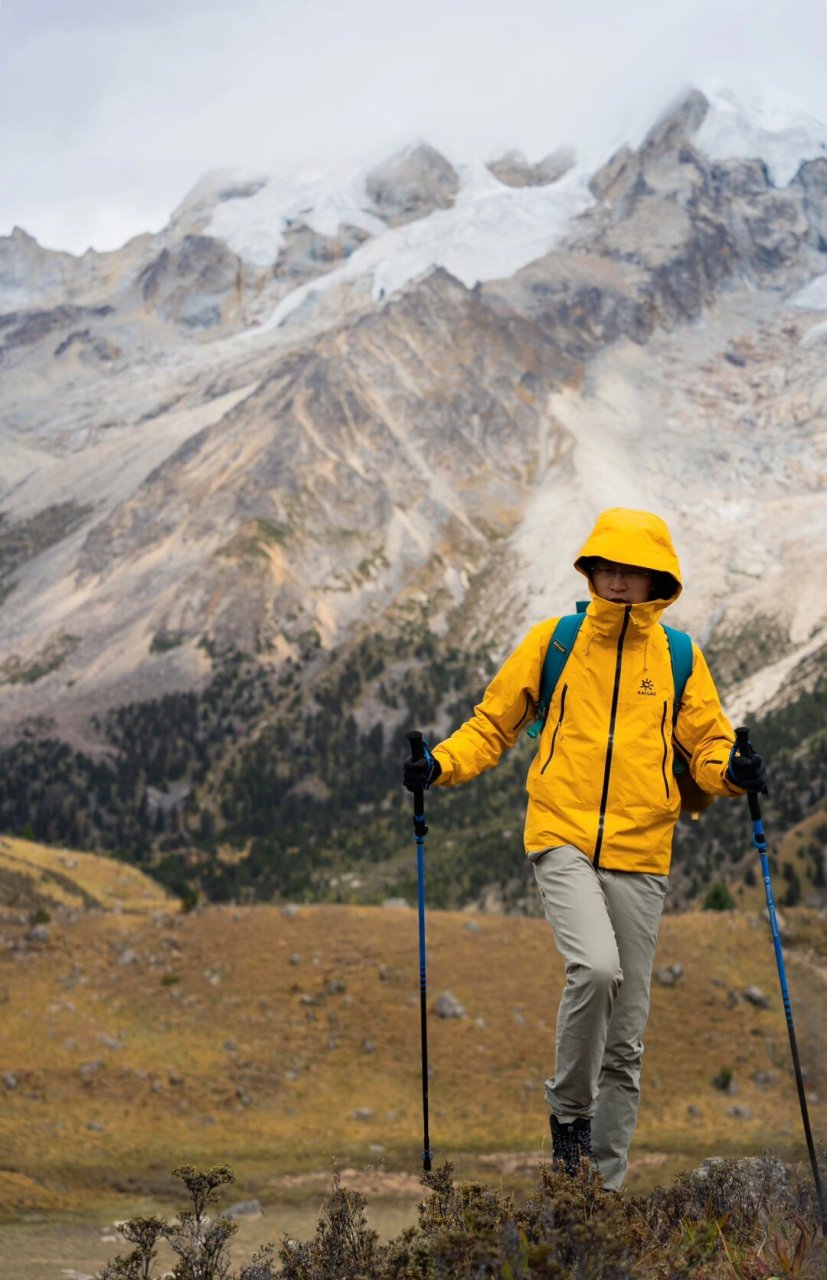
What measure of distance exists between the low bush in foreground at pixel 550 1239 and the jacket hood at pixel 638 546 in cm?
368

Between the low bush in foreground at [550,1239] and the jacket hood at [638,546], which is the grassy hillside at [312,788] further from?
the low bush in foreground at [550,1239]

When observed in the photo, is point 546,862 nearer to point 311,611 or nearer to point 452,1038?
point 452,1038

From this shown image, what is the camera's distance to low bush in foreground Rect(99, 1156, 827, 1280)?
17.0 feet

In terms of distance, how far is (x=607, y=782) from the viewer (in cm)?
736

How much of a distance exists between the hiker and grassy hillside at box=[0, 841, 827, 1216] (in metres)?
9.72

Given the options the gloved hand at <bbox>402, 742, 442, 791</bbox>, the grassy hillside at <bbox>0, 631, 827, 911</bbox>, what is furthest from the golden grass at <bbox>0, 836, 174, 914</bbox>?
the grassy hillside at <bbox>0, 631, 827, 911</bbox>

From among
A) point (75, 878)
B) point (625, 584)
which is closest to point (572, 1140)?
point (625, 584)

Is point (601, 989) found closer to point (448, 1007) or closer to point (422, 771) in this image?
point (422, 771)

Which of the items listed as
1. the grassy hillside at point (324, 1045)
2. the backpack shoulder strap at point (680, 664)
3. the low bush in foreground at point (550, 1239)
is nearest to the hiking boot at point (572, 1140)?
the low bush in foreground at point (550, 1239)

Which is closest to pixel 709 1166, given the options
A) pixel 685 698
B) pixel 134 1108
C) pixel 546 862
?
pixel 546 862

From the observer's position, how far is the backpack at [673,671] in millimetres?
7816

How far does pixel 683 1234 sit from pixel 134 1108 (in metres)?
13.6

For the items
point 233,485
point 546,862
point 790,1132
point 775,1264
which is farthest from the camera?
point 233,485

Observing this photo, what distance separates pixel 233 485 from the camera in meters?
198
